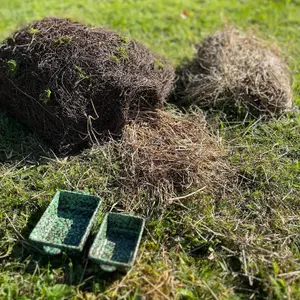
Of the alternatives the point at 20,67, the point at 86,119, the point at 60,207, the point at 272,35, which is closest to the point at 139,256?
the point at 60,207

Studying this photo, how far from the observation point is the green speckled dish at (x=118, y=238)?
2799 mm

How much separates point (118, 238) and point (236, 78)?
87.3 inches

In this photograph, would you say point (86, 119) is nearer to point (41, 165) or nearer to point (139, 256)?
point (41, 165)

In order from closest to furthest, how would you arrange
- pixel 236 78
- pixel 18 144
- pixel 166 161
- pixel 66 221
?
1. pixel 66 221
2. pixel 166 161
3. pixel 18 144
4. pixel 236 78

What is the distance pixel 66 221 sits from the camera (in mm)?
3062

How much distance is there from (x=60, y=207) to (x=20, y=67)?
53.1 inches

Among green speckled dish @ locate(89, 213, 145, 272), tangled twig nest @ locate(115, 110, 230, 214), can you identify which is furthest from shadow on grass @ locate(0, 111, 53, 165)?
green speckled dish @ locate(89, 213, 145, 272)

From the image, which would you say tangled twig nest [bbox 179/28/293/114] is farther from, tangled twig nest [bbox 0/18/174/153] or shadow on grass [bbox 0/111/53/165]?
shadow on grass [bbox 0/111/53/165]

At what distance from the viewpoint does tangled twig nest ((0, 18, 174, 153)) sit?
344 centimetres

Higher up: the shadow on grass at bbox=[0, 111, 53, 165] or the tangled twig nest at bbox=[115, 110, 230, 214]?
the tangled twig nest at bbox=[115, 110, 230, 214]

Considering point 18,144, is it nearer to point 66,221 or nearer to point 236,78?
point 66,221

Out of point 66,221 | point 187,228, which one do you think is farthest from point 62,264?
point 187,228

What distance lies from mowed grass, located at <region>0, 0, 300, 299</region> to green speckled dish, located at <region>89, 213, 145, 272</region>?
0.10 meters

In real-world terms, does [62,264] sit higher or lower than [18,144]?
lower
